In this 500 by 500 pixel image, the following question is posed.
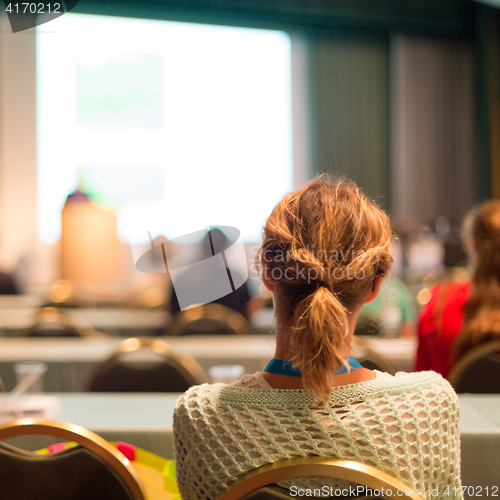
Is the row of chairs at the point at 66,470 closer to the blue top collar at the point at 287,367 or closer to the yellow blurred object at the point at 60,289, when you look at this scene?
the blue top collar at the point at 287,367

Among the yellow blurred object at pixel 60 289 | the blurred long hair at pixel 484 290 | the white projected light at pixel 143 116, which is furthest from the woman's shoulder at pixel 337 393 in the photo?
the yellow blurred object at pixel 60 289

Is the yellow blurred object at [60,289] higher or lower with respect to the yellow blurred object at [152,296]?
higher

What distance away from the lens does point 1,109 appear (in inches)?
280

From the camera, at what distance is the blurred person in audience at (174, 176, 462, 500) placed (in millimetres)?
770

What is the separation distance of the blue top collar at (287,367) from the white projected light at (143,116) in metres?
3.81

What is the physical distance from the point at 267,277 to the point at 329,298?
5.3 inches

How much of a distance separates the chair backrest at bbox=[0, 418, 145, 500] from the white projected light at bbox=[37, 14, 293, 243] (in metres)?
3.80

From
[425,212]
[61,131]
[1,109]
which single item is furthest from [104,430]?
[425,212]

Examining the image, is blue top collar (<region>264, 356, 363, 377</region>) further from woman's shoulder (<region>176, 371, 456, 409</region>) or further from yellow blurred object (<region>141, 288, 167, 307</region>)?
yellow blurred object (<region>141, 288, 167, 307</region>)

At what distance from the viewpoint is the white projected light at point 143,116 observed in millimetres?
5289
